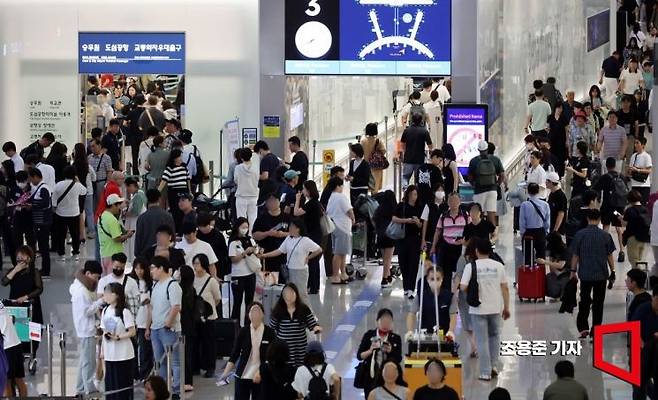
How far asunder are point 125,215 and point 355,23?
7760mm

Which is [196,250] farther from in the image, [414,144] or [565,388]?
[414,144]

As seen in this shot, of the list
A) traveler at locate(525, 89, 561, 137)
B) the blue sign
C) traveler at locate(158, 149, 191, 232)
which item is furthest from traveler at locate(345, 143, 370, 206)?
the blue sign

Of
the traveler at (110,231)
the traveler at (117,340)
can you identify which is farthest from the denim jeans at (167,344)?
the traveler at (110,231)

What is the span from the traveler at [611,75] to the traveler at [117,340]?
1813 centimetres

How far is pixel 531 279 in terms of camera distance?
20047mm

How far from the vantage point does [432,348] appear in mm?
14336

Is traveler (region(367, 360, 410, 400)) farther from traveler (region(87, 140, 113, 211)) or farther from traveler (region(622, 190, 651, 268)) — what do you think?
traveler (region(87, 140, 113, 211))

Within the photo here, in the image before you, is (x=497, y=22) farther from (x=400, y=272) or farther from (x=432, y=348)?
(x=432, y=348)

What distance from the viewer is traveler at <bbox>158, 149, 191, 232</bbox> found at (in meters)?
22.2

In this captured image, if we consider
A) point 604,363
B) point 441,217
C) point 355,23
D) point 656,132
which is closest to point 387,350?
point 604,363

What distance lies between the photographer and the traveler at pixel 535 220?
2028 cm

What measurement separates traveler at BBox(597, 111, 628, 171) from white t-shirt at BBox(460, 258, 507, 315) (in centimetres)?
1077

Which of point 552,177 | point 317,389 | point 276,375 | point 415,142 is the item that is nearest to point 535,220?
point 552,177

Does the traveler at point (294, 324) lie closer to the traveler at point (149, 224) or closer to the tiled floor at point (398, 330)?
the tiled floor at point (398, 330)
